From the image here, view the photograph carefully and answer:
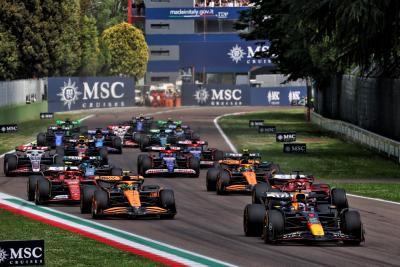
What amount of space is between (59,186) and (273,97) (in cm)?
9573

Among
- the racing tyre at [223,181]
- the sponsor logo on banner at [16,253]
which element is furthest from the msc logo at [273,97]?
the sponsor logo on banner at [16,253]

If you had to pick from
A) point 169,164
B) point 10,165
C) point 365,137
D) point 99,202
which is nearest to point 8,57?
point 365,137

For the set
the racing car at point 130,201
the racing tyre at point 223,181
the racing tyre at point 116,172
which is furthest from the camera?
the racing tyre at point 223,181

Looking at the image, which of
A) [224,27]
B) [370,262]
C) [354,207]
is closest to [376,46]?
[354,207]

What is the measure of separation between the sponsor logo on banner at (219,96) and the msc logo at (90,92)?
9670 millimetres

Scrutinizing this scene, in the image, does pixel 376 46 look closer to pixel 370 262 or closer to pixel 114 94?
pixel 370 262

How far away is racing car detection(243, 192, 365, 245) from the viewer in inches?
832

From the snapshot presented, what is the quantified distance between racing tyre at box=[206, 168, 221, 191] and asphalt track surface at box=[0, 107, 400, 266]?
22cm

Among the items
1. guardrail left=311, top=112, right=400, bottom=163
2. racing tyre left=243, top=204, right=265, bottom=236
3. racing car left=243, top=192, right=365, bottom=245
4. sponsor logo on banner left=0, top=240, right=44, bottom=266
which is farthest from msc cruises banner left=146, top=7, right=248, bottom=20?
sponsor logo on banner left=0, top=240, right=44, bottom=266

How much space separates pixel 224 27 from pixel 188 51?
3243 cm

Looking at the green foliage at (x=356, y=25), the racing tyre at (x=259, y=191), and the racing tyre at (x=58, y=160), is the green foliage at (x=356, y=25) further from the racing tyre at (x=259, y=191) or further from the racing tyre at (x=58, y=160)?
the racing tyre at (x=259, y=191)

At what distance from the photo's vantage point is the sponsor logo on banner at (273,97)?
12356 cm

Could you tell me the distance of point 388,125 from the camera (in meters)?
51.4

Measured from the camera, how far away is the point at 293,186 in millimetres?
25812
